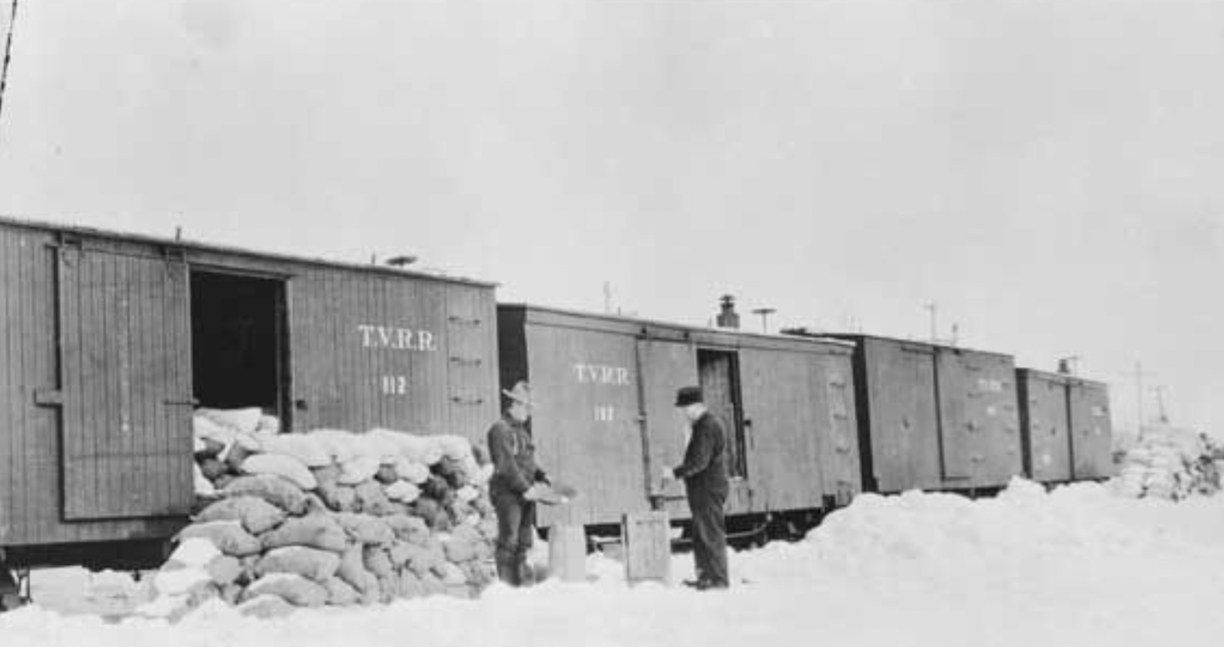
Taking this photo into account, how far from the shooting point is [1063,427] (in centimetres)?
3272

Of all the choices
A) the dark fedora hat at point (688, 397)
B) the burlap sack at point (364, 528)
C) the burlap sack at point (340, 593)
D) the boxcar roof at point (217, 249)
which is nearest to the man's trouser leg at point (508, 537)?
the burlap sack at point (364, 528)

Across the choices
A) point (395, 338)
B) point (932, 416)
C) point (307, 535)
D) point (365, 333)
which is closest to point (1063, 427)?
point (932, 416)

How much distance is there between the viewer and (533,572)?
11.5 meters

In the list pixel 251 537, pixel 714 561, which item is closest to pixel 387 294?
pixel 251 537

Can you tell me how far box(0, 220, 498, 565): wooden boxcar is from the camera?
9.82m

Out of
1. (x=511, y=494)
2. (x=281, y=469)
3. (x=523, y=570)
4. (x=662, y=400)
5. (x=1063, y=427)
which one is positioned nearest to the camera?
(x=281, y=469)

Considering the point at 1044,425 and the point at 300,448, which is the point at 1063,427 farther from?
the point at 300,448

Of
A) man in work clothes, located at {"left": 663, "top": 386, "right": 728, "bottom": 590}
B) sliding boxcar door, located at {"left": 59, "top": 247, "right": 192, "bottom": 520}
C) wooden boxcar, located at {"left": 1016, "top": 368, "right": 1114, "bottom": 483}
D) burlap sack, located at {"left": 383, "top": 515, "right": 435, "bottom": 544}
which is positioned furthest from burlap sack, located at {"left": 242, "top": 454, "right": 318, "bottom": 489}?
wooden boxcar, located at {"left": 1016, "top": 368, "right": 1114, "bottom": 483}

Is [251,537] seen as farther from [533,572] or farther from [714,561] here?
[714,561]

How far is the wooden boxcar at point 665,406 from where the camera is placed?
1494 centimetres

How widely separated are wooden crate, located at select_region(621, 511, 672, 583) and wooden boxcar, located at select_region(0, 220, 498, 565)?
10.7ft

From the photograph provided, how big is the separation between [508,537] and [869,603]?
10.4ft

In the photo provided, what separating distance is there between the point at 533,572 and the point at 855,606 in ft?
11.1

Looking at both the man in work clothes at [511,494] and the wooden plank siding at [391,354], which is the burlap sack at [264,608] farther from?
the wooden plank siding at [391,354]
